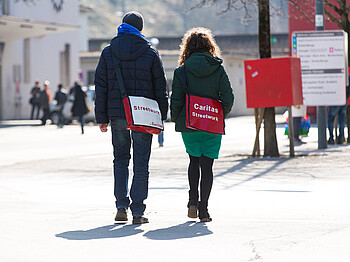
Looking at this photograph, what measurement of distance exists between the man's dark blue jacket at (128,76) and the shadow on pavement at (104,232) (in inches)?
38.5

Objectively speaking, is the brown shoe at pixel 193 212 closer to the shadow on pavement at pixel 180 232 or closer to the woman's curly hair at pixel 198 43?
the shadow on pavement at pixel 180 232

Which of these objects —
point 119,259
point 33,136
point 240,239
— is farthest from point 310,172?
point 33,136

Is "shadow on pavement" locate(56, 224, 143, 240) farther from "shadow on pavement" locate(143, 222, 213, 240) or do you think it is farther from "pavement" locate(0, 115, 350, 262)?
"shadow on pavement" locate(143, 222, 213, 240)

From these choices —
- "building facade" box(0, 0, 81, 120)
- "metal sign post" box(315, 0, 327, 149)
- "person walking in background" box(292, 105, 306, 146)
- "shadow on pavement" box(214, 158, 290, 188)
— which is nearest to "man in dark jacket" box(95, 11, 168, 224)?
"shadow on pavement" box(214, 158, 290, 188)

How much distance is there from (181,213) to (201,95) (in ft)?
4.25

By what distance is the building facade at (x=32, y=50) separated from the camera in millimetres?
41531

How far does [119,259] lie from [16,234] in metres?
1.55

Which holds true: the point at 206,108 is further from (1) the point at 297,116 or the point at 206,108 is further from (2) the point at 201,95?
(1) the point at 297,116

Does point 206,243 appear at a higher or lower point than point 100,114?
lower

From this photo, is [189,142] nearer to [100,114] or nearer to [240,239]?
[100,114]

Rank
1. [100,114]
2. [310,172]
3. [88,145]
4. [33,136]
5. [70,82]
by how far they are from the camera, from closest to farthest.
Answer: [100,114] < [310,172] < [88,145] < [33,136] < [70,82]

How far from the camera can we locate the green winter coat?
26.2ft

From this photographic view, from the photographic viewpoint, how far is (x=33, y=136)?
26.7m

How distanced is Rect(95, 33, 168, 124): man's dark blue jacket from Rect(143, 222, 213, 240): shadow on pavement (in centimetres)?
112
